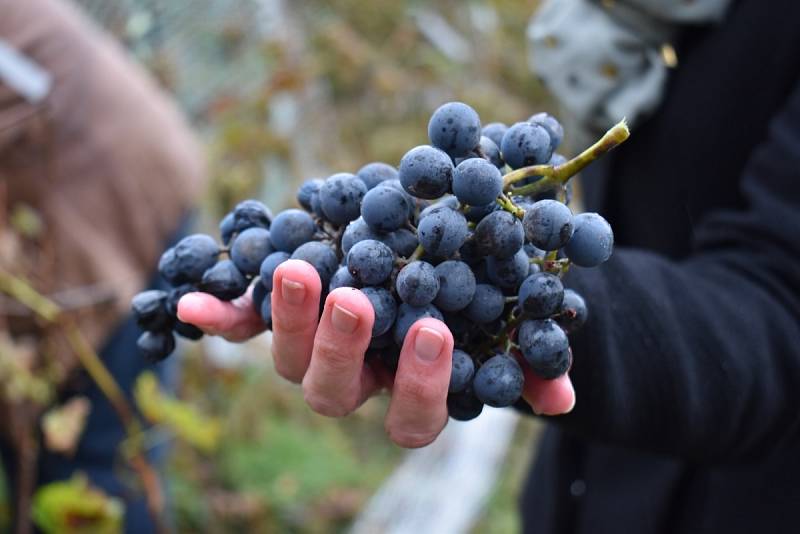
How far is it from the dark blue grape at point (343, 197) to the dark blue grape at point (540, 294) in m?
0.15

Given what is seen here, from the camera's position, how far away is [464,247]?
61 cm

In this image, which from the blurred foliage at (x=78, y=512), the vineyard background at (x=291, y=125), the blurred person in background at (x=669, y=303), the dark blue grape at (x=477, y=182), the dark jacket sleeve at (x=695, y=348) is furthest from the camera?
the vineyard background at (x=291, y=125)

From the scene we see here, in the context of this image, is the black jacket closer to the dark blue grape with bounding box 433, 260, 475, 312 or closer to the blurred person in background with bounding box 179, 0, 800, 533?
the blurred person in background with bounding box 179, 0, 800, 533

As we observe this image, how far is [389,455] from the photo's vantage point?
2979 millimetres

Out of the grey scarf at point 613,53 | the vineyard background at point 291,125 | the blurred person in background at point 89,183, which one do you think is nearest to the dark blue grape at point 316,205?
the grey scarf at point 613,53

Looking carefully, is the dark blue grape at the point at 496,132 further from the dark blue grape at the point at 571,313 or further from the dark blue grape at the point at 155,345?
the dark blue grape at the point at 155,345

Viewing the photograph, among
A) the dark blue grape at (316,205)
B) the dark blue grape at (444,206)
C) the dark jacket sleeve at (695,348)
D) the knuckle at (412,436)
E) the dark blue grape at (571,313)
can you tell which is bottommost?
the dark jacket sleeve at (695,348)

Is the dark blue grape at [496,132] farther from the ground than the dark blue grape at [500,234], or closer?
farther from the ground

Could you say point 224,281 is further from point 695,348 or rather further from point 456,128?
point 695,348

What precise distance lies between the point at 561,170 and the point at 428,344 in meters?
0.17

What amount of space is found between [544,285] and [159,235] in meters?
1.43

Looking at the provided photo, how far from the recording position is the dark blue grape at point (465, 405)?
0.65 meters

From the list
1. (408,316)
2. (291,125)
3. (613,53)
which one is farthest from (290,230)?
(291,125)

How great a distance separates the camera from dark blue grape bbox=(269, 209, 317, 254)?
658 millimetres
